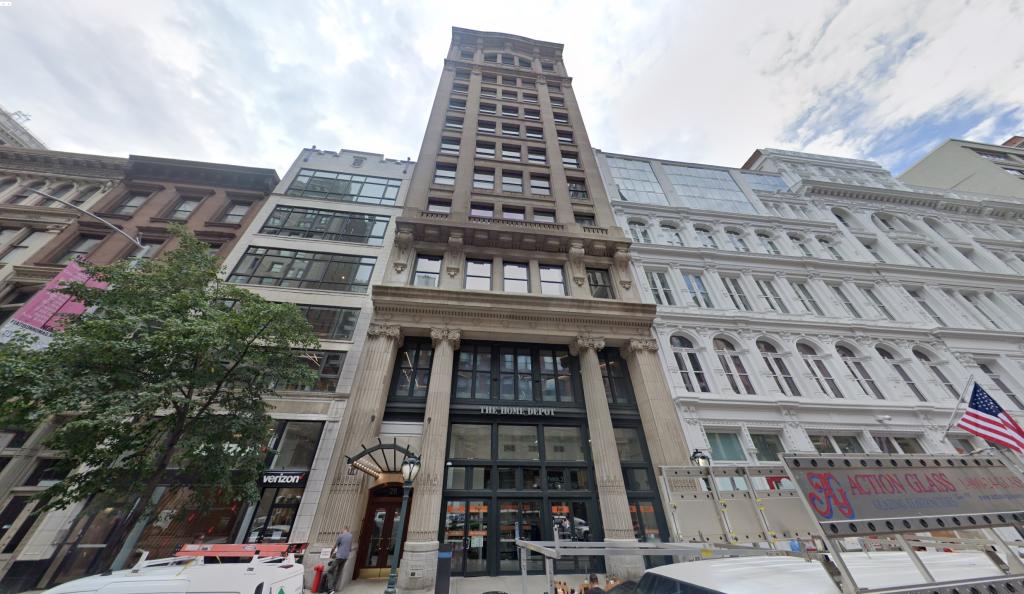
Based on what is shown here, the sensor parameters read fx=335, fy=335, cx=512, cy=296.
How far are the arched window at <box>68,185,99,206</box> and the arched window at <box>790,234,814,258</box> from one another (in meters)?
45.8

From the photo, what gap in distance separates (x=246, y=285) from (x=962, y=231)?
4977cm

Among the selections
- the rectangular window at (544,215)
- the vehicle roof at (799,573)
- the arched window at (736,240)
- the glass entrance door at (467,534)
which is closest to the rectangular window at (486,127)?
the rectangular window at (544,215)

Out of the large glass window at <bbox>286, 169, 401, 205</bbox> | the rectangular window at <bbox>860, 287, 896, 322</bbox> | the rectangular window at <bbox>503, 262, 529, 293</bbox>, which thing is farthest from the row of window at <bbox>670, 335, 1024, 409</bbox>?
the large glass window at <bbox>286, 169, 401, 205</bbox>

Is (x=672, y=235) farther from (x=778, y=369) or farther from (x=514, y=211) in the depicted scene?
(x=514, y=211)

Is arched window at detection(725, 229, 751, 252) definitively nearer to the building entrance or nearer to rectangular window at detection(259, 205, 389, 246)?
rectangular window at detection(259, 205, 389, 246)

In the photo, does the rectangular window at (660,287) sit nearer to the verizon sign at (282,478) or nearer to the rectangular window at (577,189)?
the rectangular window at (577,189)

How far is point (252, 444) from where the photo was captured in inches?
380

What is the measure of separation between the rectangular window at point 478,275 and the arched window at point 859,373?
19.1m

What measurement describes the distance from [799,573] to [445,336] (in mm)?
12952

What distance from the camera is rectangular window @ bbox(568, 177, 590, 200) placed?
909 inches

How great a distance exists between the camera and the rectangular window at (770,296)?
19359mm

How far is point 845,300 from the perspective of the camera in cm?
2064

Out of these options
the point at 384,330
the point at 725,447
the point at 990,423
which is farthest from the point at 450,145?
the point at 990,423

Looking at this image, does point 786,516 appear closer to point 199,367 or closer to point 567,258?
point 567,258
